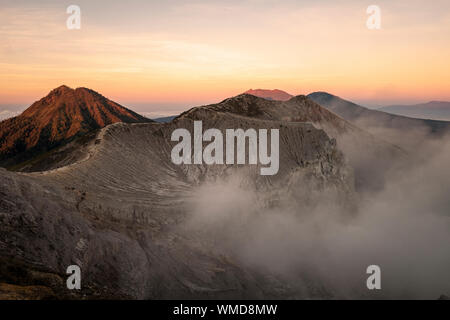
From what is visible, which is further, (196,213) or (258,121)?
(258,121)

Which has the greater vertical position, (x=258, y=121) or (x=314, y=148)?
(x=258, y=121)

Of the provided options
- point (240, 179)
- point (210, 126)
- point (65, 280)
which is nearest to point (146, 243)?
point (65, 280)

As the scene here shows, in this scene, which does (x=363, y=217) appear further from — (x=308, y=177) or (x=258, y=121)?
(x=258, y=121)

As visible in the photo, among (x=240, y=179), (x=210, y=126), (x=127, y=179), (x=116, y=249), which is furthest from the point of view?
(x=210, y=126)

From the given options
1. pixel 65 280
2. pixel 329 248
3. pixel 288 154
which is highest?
pixel 288 154

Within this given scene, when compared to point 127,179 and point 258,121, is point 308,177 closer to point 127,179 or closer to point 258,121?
point 258,121

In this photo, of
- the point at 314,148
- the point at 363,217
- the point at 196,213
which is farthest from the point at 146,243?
the point at 363,217

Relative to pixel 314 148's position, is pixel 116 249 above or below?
below
